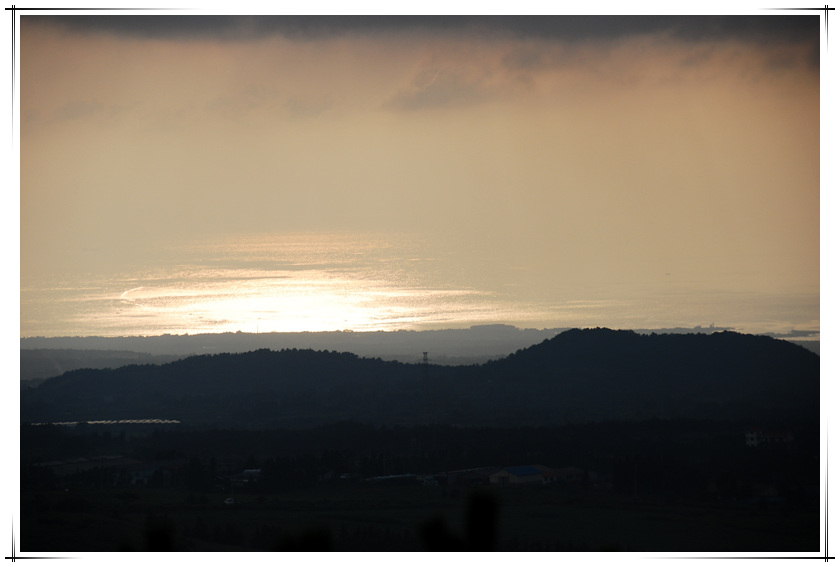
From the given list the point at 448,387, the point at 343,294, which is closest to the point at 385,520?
the point at 343,294

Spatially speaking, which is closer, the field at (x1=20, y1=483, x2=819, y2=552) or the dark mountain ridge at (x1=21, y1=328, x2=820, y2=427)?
the field at (x1=20, y1=483, x2=819, y2=552)

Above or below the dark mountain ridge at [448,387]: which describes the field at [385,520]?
below

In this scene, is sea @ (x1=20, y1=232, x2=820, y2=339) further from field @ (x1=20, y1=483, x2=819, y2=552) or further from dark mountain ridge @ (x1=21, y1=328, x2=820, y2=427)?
field @ (x1=20, y1=483, x2=819, y2=552)

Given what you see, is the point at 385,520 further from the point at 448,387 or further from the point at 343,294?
the point at 448,387

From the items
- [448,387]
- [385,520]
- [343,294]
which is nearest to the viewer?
[385,520]

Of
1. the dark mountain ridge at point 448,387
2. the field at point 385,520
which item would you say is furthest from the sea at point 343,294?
the field at point 385,520

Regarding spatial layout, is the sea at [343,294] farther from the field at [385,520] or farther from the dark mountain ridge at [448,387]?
Answer: the field at [385,520]

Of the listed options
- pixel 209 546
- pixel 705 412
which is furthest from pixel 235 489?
pixel 705 412

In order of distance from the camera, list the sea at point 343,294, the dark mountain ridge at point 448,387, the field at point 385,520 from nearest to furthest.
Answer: the field at point 385,520, the sea at point 343,294, the dark mountain ridge at point 448,387

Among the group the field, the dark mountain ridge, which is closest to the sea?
the dark mountain ridge
